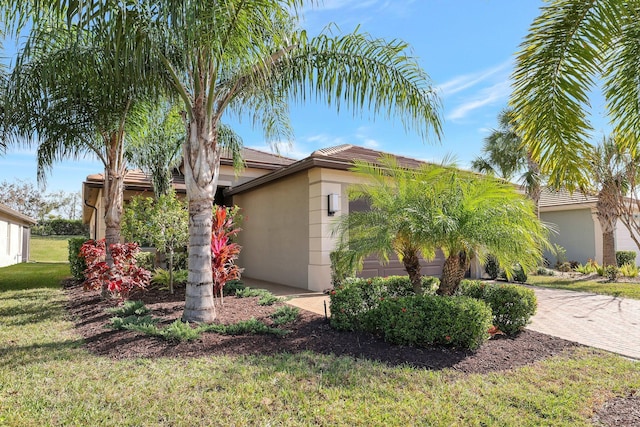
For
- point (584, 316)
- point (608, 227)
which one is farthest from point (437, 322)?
point (608, 227)

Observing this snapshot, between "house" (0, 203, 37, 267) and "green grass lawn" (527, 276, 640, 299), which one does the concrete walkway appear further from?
"house" (0, 203, 37, 267)

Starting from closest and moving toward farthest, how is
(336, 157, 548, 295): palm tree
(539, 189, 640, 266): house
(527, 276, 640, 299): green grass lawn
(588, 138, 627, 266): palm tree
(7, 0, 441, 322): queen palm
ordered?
(7, 0, 441, 322): queen palm < (336, 157, 548, 295): palm tree < (527, 276, 640, 299): green grass lawn < (588, 138, 627, 266): palm tree < (539, 189, 640, 266): house

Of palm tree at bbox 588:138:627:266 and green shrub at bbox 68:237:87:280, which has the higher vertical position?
palm tree at bbox 588:138:627:266

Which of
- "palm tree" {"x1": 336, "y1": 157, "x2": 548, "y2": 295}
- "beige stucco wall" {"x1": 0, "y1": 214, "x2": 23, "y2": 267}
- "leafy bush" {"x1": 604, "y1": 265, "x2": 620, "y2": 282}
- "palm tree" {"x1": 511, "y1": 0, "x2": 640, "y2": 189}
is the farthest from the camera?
"beige stucco wall" {"x1": 0, "y1": 214, "x2": 23, "y2": 267}

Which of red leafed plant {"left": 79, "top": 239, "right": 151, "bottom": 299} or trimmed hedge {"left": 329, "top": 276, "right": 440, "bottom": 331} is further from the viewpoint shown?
red leafed plant {"left": 79, "top": 239, "right": 151, "bottom": 299}

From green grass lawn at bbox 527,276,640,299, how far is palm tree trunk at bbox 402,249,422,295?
735cm

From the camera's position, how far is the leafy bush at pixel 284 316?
6.53 meters

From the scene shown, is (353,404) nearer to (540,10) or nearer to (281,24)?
(540,10)

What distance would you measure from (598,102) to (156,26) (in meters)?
5.86

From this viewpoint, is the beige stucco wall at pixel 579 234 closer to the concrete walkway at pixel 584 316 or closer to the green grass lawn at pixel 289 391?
the concrete walkway at pixel 584 316

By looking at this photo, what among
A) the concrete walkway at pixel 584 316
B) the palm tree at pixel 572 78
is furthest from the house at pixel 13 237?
the palm tree at pixel 572 78

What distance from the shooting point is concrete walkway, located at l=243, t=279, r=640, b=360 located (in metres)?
6.04

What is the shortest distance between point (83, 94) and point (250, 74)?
3.39 meters

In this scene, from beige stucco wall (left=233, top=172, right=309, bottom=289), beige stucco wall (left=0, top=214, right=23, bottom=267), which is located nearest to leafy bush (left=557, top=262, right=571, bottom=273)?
beige stucco wall (left=233, top=172, right=309, bottom=289)
